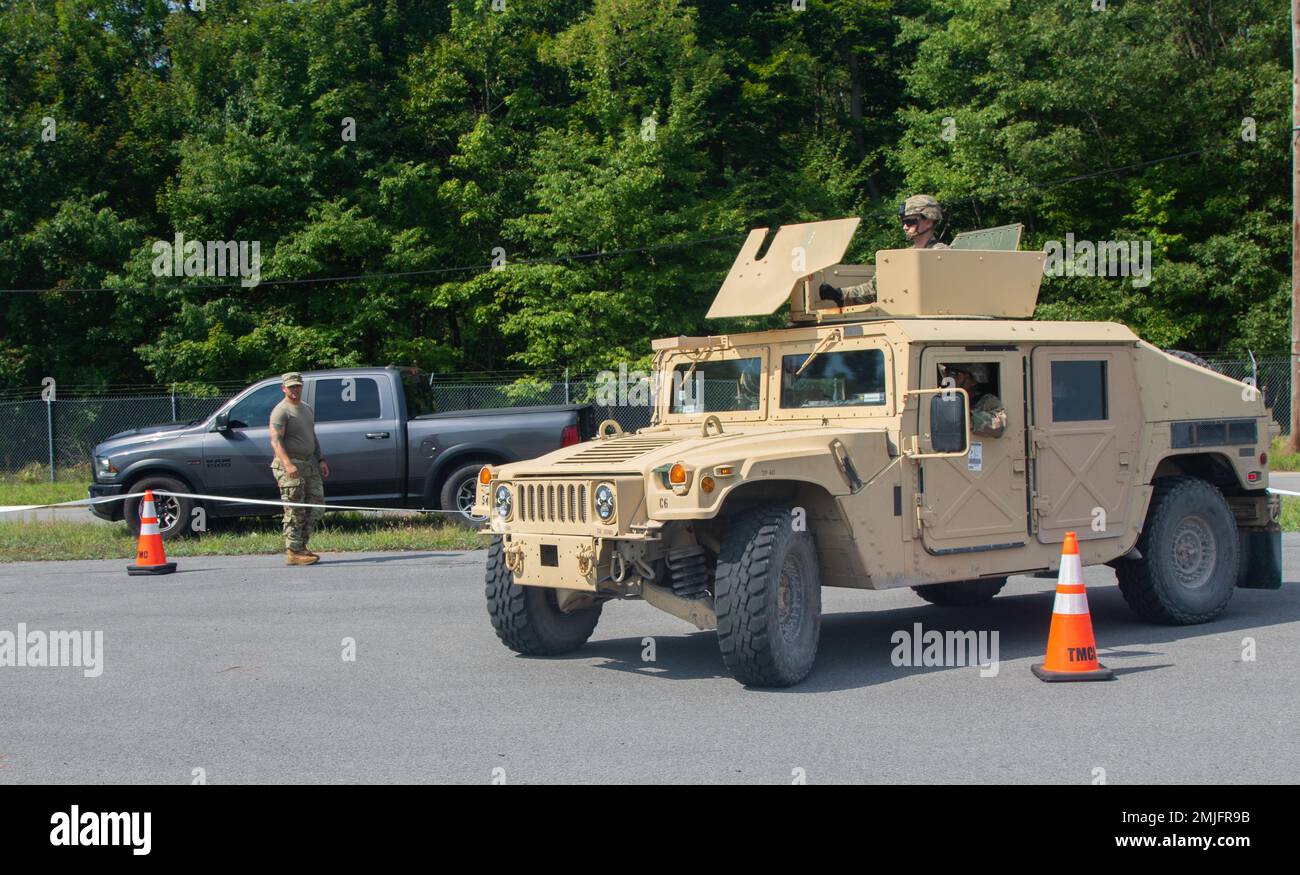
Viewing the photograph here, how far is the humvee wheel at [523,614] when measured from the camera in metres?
8.10

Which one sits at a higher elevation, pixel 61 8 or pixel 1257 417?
pixel 61 8

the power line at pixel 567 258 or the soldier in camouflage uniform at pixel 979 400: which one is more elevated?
the power line at pixel 567 258

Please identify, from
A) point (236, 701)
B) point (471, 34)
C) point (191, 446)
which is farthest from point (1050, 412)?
point (471, 34)

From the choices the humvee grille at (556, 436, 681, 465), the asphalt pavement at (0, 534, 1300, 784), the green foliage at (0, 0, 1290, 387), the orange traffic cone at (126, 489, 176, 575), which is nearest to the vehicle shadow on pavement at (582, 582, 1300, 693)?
the asphalt pavement at (0, 534, 1300, 784)

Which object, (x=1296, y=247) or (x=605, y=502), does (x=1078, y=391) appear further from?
(x=1296, y=247)

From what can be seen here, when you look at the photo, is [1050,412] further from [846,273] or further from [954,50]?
[954,50]

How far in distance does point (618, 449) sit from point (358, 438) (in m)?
8.65

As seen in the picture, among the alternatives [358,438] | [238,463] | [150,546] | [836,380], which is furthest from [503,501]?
[238,463]

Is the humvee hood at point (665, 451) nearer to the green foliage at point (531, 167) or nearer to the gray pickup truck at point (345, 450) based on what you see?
the gray pickup truck at point (345, 450)

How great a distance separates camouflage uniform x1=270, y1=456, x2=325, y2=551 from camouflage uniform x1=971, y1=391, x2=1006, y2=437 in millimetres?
7654

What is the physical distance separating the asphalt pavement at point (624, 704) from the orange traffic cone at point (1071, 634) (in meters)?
0.12

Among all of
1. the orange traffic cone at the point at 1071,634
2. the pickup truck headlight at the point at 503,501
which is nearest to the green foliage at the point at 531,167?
the pickup truck headlight at the point at 503,501

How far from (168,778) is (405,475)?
34.4 feet

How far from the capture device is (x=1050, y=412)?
8.55 m
